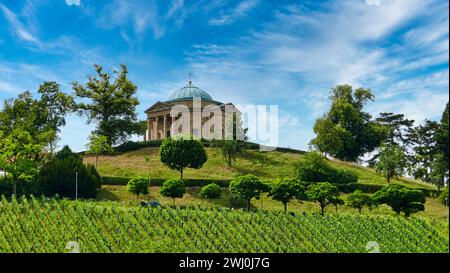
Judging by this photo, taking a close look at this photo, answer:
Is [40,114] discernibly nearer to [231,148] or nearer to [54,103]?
[54,103]

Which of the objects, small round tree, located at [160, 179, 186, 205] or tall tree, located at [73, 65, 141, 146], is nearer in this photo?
small round tree, located at [160, 179, 186, 205]

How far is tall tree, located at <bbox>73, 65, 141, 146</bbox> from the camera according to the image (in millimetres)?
63222

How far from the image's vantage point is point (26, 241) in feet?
78.5

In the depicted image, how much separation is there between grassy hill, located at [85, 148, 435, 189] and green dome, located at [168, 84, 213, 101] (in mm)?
9856

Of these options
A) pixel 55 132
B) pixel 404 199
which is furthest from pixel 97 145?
pixel 404 199

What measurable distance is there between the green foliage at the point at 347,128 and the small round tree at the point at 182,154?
66.3ft

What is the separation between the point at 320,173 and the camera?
5188 centimetres

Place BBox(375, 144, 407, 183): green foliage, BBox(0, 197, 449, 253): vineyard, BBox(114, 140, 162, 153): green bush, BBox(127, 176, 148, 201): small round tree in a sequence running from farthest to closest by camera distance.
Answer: BBox(114, 140, 162, 153): green bush < BBox(375, 144, 407, 183): green foliage < BBox(127, 176, 148, 201): small round tree < BBox(0, 197, 449, 253): vineyard

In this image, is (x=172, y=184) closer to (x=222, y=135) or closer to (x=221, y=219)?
(x=221, y=219)

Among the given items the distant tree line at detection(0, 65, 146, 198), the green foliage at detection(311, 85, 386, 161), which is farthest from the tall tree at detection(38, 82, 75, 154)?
the green foliage at detection(311, 85, 386, 161)

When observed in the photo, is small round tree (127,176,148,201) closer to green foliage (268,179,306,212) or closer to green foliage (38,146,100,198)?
green foliage (38,146,100,198)

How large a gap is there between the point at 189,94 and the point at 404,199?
3983 cm
